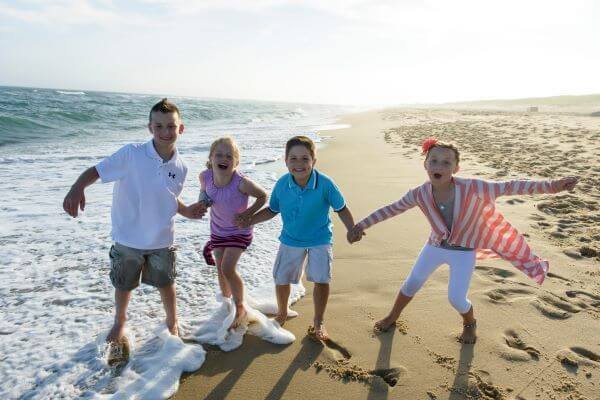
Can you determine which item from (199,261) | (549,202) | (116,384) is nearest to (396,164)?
(549,202)

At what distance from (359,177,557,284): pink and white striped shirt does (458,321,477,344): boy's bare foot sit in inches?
22.5

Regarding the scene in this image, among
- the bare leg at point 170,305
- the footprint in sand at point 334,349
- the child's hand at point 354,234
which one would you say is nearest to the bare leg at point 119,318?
the bare leg at point 170,305

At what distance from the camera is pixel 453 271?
9.67ft

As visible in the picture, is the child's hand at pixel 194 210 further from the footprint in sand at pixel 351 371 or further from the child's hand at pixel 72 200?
the footprint in sand at pixel 351 371

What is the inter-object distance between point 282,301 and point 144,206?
128 centimetres

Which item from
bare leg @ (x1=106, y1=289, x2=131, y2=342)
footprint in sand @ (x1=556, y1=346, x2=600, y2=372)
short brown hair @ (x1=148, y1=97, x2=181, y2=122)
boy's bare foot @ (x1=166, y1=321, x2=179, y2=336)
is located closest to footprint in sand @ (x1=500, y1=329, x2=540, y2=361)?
footprint in sand @ (x1=556, y1=346, x2=600, y2=372)

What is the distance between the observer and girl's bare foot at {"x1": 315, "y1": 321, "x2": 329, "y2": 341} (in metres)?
2.97

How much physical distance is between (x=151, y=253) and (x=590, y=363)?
9.99ft

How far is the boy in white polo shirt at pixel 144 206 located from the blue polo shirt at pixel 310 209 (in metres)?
0.86

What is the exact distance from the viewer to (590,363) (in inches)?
103

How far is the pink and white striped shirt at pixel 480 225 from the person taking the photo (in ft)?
9.61

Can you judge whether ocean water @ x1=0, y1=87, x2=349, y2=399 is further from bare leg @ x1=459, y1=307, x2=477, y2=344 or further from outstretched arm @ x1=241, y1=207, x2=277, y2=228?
bare leg @ x1=459, y1=307, x2=477, y2=344

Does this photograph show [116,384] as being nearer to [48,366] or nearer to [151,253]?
[48,366]

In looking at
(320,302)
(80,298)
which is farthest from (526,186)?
(80,298)
